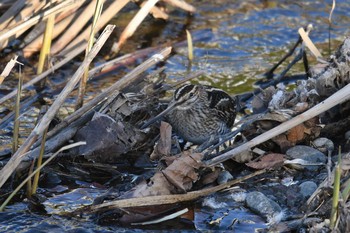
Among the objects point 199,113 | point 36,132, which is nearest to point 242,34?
point 199,113

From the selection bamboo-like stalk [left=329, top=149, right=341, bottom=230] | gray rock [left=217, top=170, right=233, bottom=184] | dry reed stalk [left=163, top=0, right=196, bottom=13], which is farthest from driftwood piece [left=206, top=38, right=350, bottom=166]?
dry reed stalk [left=163, top=0, right=196, bottom=13]

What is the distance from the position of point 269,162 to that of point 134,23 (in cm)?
345

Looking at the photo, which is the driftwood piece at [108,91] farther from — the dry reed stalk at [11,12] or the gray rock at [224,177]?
the dry reed stalk at [11,12]

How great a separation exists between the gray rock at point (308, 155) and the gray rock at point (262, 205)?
1.67 feet

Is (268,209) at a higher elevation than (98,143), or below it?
below

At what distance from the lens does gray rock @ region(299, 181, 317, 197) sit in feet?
16.9

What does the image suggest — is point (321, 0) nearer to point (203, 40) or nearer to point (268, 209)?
point (203, 40)

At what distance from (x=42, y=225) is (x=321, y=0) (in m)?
6.26

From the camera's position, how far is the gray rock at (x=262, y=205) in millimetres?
5039

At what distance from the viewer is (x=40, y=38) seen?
8.12 m

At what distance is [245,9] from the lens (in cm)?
996

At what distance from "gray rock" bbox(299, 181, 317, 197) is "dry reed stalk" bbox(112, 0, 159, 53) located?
11.5 feet

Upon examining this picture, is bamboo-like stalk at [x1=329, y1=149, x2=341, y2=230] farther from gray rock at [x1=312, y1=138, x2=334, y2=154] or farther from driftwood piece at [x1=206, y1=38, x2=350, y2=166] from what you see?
gray rock at [x1=312, y1=138, x2=334, y2=154]

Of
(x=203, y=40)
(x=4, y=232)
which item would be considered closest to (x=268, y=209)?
(x=4, y=232)
